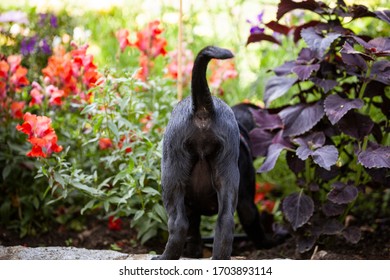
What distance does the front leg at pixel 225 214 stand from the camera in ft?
7.98

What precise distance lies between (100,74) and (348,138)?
5.00 ft

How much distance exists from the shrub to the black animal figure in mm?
624

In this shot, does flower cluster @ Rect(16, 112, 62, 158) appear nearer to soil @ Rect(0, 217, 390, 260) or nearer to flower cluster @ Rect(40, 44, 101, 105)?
flower cluster @ Rect(40, 44, 101, 105)

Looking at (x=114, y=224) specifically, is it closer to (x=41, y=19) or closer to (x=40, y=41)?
(x=40, y=41)

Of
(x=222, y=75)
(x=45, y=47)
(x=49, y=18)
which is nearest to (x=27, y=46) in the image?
(x=45, y=47)

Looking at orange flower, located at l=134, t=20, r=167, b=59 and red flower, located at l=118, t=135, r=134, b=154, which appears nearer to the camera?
red flower, located at l=118, t=135, r=134, b=154

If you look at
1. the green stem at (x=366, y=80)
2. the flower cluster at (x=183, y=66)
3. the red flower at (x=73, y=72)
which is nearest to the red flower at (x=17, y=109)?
the red flower at (x=73, y=72)

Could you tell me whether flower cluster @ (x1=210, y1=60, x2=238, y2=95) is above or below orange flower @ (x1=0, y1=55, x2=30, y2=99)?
below

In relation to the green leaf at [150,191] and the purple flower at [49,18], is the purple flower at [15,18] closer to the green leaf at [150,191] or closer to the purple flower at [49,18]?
the purple flower at [49,18]

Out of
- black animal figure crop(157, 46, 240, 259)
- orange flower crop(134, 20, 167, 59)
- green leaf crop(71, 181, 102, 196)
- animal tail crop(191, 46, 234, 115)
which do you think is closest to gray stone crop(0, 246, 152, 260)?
green leaf crop(71, 181, 102, 196)

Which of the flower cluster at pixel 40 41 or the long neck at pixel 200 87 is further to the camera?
the flower cluster at pixel 40 41

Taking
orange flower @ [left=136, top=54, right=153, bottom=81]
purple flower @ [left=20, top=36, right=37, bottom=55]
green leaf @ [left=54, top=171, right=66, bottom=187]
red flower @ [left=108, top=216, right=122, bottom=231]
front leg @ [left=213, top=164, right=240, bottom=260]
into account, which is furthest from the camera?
purple flower @ [left=20, top=36, right=37, bottom=55]

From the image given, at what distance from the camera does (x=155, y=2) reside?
6.33m

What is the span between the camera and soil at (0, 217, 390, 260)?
346cm
